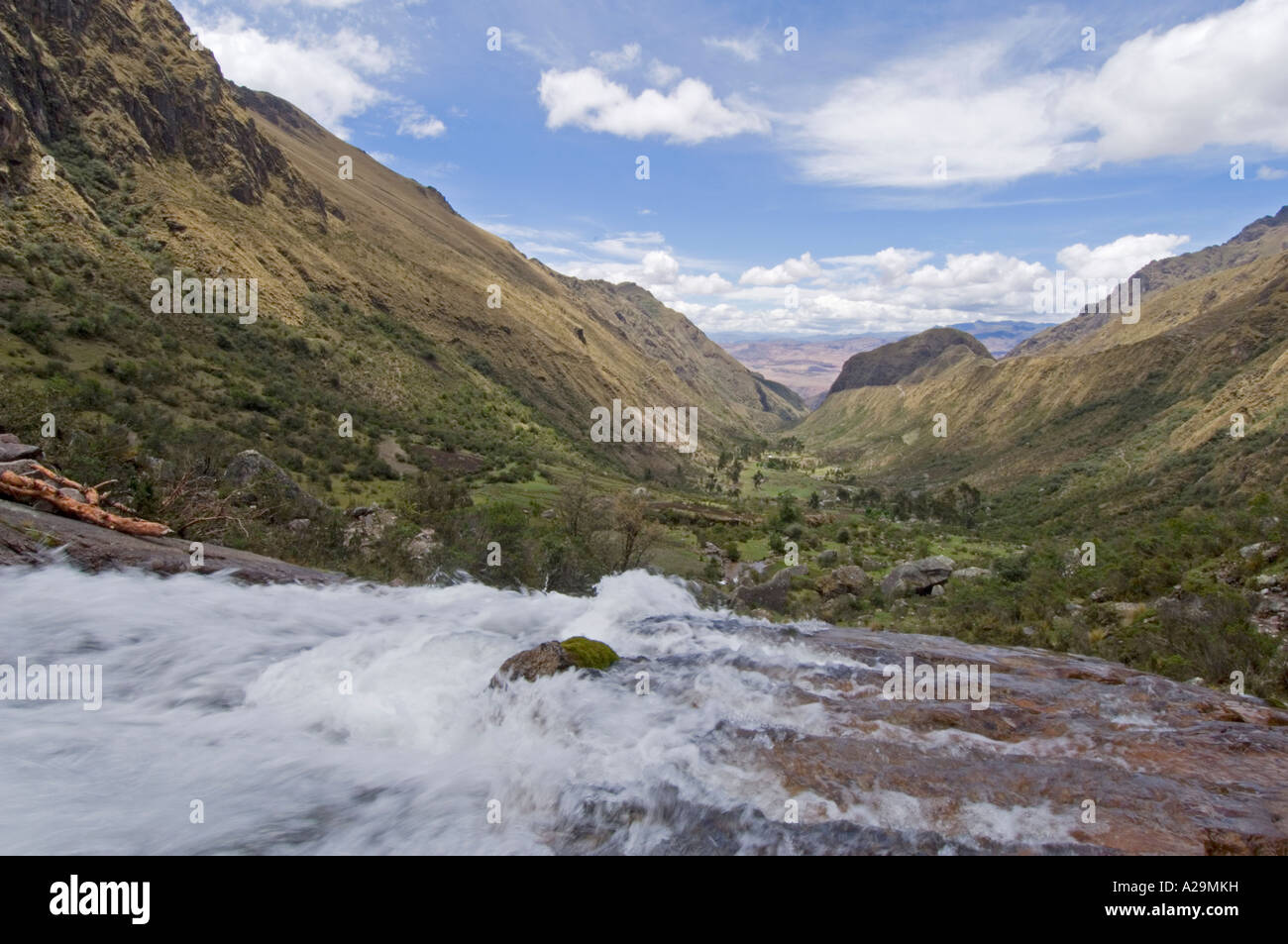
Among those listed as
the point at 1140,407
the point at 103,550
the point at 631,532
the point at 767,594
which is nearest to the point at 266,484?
the point at 103,550

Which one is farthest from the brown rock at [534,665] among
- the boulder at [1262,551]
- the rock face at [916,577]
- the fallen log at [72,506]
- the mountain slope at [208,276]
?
the boulder at [1262,551]

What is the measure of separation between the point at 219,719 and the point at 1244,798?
10879 mm

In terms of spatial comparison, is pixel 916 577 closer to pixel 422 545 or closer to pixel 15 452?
pixel 422 545

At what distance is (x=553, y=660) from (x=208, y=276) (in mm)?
48017

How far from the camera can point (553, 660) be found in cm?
910

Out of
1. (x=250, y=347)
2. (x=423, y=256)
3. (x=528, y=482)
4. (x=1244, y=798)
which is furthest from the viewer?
(x=423, y=256)

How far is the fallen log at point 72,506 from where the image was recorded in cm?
1053

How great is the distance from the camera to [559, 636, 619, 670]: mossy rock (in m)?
9.34

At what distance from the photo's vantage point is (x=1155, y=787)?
641cm

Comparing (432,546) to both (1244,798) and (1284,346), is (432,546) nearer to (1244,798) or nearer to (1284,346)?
(1244,798)

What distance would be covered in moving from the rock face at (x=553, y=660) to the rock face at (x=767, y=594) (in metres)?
10.5

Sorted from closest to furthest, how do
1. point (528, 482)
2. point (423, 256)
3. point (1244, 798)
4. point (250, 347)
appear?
point (1244, 798) < point (528, 482) < point (250, 347) < point (423, 256)

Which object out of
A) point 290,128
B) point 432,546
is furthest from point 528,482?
point 290,128

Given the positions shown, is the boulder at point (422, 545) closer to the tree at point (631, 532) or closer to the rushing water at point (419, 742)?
the tree at point (631, 532)
